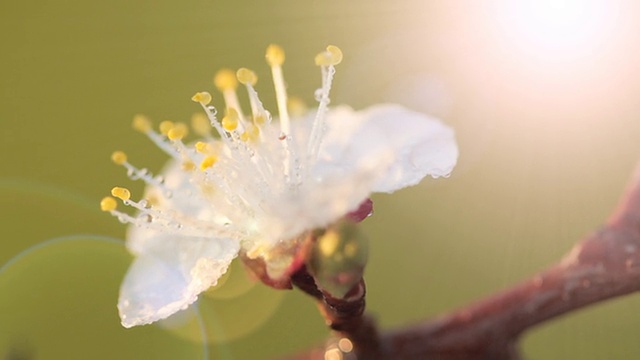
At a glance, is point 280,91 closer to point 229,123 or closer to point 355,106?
point 229,123

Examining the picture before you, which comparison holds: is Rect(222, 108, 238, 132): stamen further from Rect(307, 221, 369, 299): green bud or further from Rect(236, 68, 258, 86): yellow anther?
Rect(307, 221, 369, 299): green bud

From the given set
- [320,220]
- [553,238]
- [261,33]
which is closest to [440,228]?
[553,238]

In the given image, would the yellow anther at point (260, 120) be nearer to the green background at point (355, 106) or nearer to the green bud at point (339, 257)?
the green bud at point (339, 257)

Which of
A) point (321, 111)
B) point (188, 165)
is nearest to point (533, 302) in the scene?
point (321, 111)

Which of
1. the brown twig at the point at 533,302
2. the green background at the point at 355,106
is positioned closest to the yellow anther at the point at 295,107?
the brown twig at the point at 533,302

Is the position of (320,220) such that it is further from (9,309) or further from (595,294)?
(9,309)

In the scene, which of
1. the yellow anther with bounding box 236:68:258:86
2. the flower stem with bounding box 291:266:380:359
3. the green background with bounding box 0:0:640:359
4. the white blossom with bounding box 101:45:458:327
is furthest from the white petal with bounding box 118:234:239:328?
the green background with bounding box 0:0:640:359
